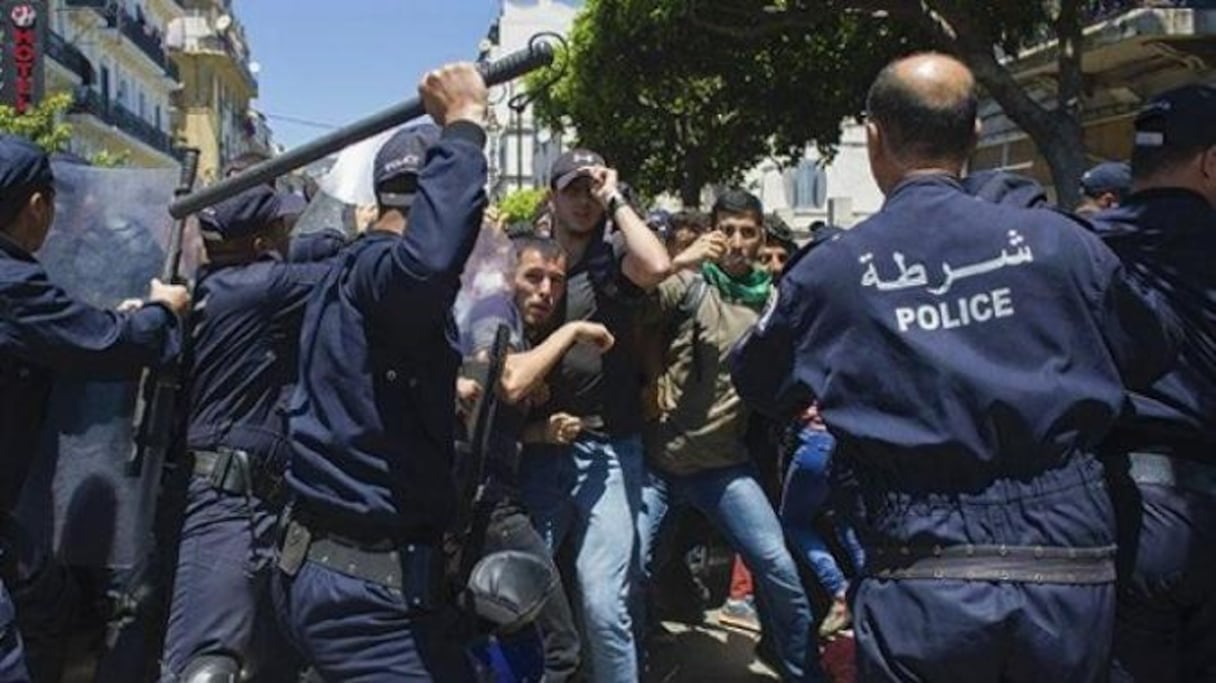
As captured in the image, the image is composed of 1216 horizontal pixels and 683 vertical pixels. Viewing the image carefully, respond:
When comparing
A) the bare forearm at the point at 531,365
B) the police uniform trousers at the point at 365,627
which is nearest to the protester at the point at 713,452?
the bare forearm at the point at 531,365

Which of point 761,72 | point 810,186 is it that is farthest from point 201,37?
point 761,72

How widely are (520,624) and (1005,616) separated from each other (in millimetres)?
1220

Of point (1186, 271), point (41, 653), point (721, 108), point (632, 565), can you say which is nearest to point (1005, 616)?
point (1186, 271)

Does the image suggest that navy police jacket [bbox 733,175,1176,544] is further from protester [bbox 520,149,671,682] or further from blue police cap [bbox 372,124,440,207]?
protester [bbox 520,149,671,682]

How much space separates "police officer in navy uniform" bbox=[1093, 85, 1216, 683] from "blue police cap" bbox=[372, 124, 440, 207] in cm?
168

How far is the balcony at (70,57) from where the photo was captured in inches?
1695

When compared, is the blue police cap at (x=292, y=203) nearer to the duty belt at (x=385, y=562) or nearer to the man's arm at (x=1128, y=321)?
the duty belt at (x=385, y=562)

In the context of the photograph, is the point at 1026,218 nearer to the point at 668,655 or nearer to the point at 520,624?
the point at 520,624

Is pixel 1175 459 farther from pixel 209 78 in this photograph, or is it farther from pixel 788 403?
pixel 209 78

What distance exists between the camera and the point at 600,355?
16.4ft

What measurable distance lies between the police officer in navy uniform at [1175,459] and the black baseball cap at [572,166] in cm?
204

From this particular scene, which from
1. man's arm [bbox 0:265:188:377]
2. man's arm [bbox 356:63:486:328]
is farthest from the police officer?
man's arm [bbox 356:63:486:328]

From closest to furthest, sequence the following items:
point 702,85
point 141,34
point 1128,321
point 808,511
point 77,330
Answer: point 1128,321, point 77,330, point 808,511, point 702,85, point 141,34

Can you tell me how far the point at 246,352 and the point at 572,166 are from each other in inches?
50.9
